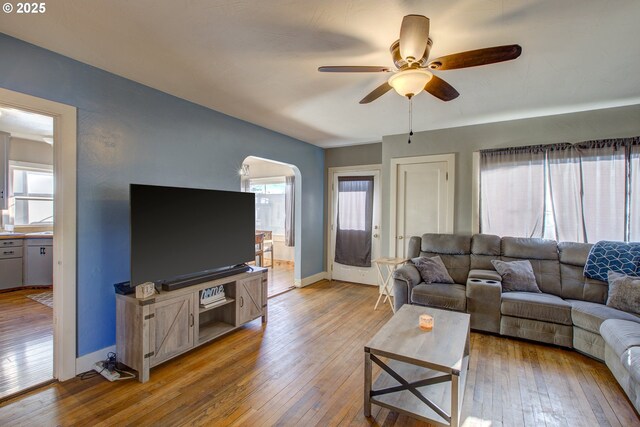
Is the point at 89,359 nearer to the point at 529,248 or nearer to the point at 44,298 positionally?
the point at 44,298

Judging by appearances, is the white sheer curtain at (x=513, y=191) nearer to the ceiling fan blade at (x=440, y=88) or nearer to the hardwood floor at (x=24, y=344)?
the ceiling fan blade at (x=440, y=88)

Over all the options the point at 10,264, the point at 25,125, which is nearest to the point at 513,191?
the point at 25,125

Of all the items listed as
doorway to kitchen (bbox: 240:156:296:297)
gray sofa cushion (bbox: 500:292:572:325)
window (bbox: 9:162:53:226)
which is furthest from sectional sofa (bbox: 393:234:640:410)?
window (bbox: 9:162:53:226)

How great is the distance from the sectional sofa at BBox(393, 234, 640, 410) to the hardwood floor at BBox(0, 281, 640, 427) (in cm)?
19

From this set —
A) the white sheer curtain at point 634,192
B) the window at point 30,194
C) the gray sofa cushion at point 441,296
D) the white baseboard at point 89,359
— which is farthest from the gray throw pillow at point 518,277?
the window at point 30,194

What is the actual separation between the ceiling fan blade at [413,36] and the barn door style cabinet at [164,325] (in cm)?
253

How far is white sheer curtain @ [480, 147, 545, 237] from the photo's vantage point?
369 cm

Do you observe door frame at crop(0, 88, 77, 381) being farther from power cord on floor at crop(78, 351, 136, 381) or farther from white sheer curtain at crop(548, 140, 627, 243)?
white sheer curtain at crop(548, 140, 627, 243)

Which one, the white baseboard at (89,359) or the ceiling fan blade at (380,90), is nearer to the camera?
the ceiling fan blade at (380,90)

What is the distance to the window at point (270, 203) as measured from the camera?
7.29 metres

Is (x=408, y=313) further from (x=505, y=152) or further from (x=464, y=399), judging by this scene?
(x=505, y=152)

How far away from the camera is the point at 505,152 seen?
12.6ft

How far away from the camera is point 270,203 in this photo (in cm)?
745

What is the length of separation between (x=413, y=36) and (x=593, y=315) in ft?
9.56
